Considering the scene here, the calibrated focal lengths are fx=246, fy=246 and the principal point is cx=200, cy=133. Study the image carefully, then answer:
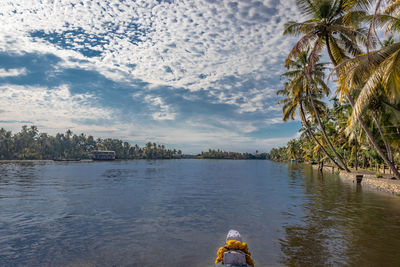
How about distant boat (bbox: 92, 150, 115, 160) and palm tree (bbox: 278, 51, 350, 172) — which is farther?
distant boat (bbox: 92, 150, 115, 160)

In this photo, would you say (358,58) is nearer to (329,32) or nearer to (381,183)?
(329,32)

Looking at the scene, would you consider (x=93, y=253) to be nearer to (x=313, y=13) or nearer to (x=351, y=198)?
(x=351, y=198)

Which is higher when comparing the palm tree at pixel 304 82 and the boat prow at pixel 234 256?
the palm tree at pixel 304 82

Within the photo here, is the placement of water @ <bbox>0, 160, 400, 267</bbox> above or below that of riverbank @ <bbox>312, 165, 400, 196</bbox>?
below

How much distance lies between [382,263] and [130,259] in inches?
311

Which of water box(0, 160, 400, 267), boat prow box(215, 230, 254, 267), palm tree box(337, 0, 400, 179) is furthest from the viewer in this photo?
palm tree box(337, 0, 400, 179)

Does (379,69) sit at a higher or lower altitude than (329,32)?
lower

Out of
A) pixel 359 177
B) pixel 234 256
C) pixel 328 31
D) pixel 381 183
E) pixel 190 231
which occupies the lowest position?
pixel 190 231

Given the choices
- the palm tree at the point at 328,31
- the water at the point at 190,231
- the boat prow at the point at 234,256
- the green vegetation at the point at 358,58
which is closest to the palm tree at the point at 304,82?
the green vegetation at the point at 358,58

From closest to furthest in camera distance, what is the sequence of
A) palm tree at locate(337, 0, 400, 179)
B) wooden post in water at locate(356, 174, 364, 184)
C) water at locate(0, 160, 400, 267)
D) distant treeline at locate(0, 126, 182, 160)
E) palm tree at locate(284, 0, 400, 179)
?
1. water at locate(0, 160, 400, 267)
2. palm tree at locate(337, 0, 400, 179)
3. palm tree at locate(284, 0, 400, 179)
4. wooden post in water at locate(356, 174, 364, 184)
5. distant treeline at locate(0, 126, 182, 160)

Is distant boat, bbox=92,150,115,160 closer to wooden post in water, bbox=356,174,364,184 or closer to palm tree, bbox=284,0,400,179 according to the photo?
wooden post in water, bbox=356,174,364,184

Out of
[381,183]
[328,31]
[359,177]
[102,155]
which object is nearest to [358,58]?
[328,31]

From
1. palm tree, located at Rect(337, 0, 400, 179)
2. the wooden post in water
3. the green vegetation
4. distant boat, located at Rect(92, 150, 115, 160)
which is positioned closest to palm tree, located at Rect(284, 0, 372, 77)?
the green vegetation

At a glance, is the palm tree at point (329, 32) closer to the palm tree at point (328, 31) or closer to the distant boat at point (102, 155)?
the palm tree at point (328, 31)
